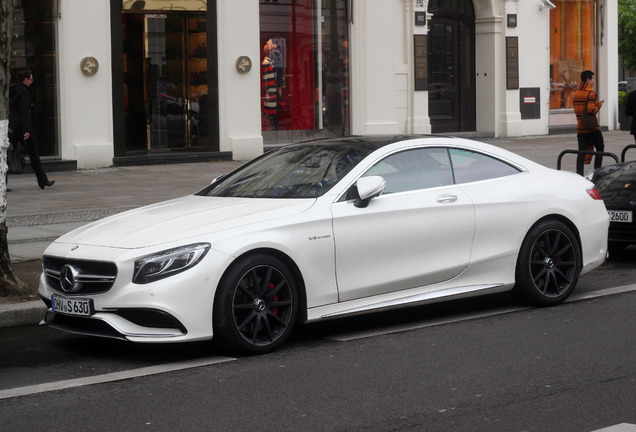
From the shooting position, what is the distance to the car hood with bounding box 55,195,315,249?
6.76 meters

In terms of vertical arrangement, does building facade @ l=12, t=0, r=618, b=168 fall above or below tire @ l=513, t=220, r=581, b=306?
above

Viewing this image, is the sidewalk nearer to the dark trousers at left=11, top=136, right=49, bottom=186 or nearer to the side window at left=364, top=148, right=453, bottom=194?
the dark trousers at left=11, top=136, right=49, bottom=186

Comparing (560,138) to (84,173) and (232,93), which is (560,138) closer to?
(232,93)

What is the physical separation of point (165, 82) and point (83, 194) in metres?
6.01

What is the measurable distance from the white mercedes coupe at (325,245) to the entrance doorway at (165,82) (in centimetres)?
1361

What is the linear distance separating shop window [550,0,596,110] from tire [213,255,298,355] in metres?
23.9

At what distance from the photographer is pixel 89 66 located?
20562 mm

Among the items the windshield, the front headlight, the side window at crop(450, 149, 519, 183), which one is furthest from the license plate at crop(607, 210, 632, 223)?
the front headlight

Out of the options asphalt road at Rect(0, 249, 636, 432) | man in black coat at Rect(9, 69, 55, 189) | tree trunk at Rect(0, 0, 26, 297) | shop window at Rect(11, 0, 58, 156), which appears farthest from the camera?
shop window at Rect(11, 0, 58, 156)

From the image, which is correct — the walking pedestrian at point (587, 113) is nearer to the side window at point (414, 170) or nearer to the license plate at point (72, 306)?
the side window at point (414, 170)

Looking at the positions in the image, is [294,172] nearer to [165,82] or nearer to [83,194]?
[83,194]

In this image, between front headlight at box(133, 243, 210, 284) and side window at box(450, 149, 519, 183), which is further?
side window at box(450, 149, 519, 183)

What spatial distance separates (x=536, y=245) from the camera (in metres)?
8.30

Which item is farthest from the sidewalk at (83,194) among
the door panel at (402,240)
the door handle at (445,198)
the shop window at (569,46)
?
the shop window at (569,46)
